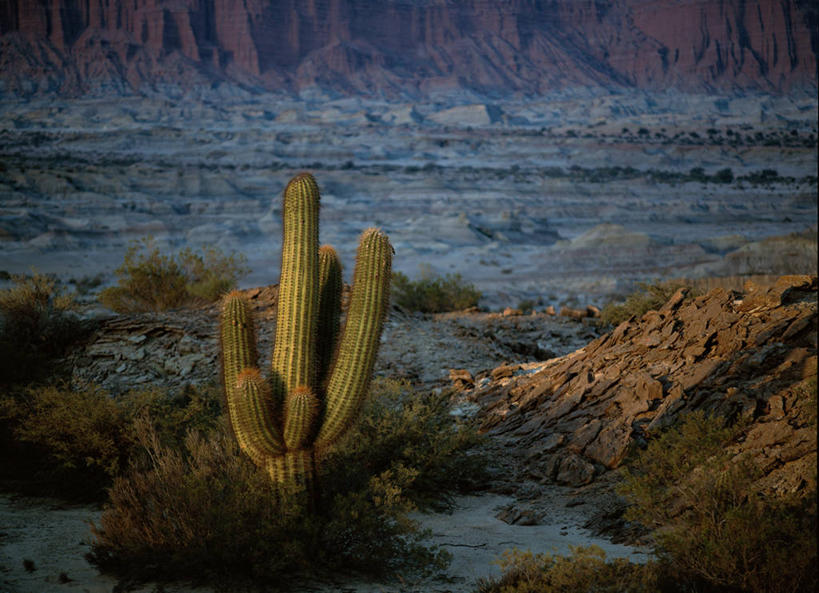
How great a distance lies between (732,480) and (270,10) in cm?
13316

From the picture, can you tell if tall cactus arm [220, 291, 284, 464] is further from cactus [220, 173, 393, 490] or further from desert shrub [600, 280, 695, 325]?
desert shrub [600, 280, 695, 325]

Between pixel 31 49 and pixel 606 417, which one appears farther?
pixel 31 49

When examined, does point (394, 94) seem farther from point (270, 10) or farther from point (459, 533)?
point (459, 533)

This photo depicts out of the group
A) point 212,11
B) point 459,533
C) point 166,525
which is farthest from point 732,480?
point 212,11

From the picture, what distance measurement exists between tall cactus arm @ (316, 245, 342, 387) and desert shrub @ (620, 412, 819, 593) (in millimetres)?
2592

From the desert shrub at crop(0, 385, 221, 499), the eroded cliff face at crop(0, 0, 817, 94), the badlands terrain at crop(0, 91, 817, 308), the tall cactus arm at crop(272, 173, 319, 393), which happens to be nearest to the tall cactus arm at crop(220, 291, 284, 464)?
the tall cactus arm at crop(272, 173, 319, 393)

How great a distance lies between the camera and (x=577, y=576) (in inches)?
175

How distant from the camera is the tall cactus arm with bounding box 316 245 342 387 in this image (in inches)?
246

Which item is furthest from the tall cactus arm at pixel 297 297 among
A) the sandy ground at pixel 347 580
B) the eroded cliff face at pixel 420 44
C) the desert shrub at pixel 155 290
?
the eroded cliff face at pixel 420 44

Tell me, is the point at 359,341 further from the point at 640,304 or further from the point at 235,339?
the point at 640,304

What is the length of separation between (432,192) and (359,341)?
41.2 metres

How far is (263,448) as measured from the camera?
17.9 feet

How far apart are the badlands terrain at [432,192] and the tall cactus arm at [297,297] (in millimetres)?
17941

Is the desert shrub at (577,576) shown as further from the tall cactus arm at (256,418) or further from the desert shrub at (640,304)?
the desert shrub at (640,304)
